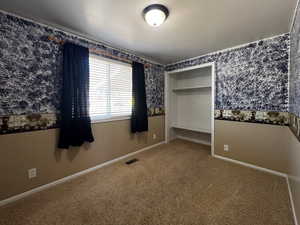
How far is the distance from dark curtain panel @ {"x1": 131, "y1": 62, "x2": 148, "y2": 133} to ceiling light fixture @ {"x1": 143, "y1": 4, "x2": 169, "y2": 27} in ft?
4.56

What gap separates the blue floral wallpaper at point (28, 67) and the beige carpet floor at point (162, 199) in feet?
3.87

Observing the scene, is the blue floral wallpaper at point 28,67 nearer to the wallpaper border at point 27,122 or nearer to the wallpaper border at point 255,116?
the wallpaper border at point 27,122

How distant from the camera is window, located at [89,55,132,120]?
2.39m

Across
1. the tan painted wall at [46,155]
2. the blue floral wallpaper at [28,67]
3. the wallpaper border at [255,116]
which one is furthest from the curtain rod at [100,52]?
the wallpaper border at [255,116]

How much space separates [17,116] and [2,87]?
368 millimetres

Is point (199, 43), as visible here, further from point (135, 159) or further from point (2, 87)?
point (2, 87)

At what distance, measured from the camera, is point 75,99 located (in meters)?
2.05

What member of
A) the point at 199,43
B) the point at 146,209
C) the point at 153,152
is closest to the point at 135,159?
the point at 153,152

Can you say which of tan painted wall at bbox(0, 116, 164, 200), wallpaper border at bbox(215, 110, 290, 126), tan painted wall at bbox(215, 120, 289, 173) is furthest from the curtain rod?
tan painted wall at bbox(215, 120, 289, 173)

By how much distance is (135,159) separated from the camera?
285cm

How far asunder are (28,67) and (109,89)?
1195 mm

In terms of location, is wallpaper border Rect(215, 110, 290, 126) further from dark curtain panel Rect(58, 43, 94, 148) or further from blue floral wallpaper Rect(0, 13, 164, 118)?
blue floral wallpaper Rect(0, 13, 164, 118)

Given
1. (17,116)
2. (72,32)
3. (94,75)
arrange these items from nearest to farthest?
(17,116) < (72,32) < (94,75)

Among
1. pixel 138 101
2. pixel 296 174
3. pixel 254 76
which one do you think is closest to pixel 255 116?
pixel 254 76
